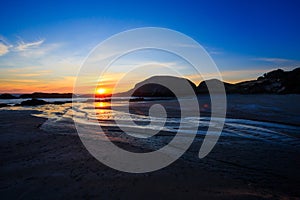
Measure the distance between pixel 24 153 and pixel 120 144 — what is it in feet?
12.2

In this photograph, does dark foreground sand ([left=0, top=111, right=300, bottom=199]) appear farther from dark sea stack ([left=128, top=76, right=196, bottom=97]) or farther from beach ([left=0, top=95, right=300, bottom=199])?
dark sea stack ([left=128, top=76, right=196, bottom=97])

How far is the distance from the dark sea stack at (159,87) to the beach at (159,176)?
280ft

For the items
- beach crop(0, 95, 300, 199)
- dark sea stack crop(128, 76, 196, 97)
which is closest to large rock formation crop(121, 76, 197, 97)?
dark sea stack crop(128, 76, 196, 97)

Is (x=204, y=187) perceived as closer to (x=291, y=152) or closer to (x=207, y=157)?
(x=207, y=157)

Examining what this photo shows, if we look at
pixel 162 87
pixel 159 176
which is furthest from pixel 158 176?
pixel 162 87

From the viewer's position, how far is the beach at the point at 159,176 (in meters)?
4.48

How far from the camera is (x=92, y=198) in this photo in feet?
14.1

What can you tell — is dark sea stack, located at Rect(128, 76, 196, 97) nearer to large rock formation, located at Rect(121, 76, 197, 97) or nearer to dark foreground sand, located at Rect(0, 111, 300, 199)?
large rock formation, located at Rect(121, 76, 197, 97)

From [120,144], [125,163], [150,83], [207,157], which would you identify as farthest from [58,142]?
[150,83]

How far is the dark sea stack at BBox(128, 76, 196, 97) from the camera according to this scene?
4194 inches

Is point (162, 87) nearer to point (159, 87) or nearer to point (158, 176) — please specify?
point (159, 87)

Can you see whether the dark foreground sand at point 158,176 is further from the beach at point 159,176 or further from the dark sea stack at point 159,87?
the dark sea stack at point 159,87

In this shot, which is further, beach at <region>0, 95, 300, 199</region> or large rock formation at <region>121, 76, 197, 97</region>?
large rock formation at <region>121, 76, 197, 97</region>

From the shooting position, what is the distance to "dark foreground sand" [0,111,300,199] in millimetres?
4461
